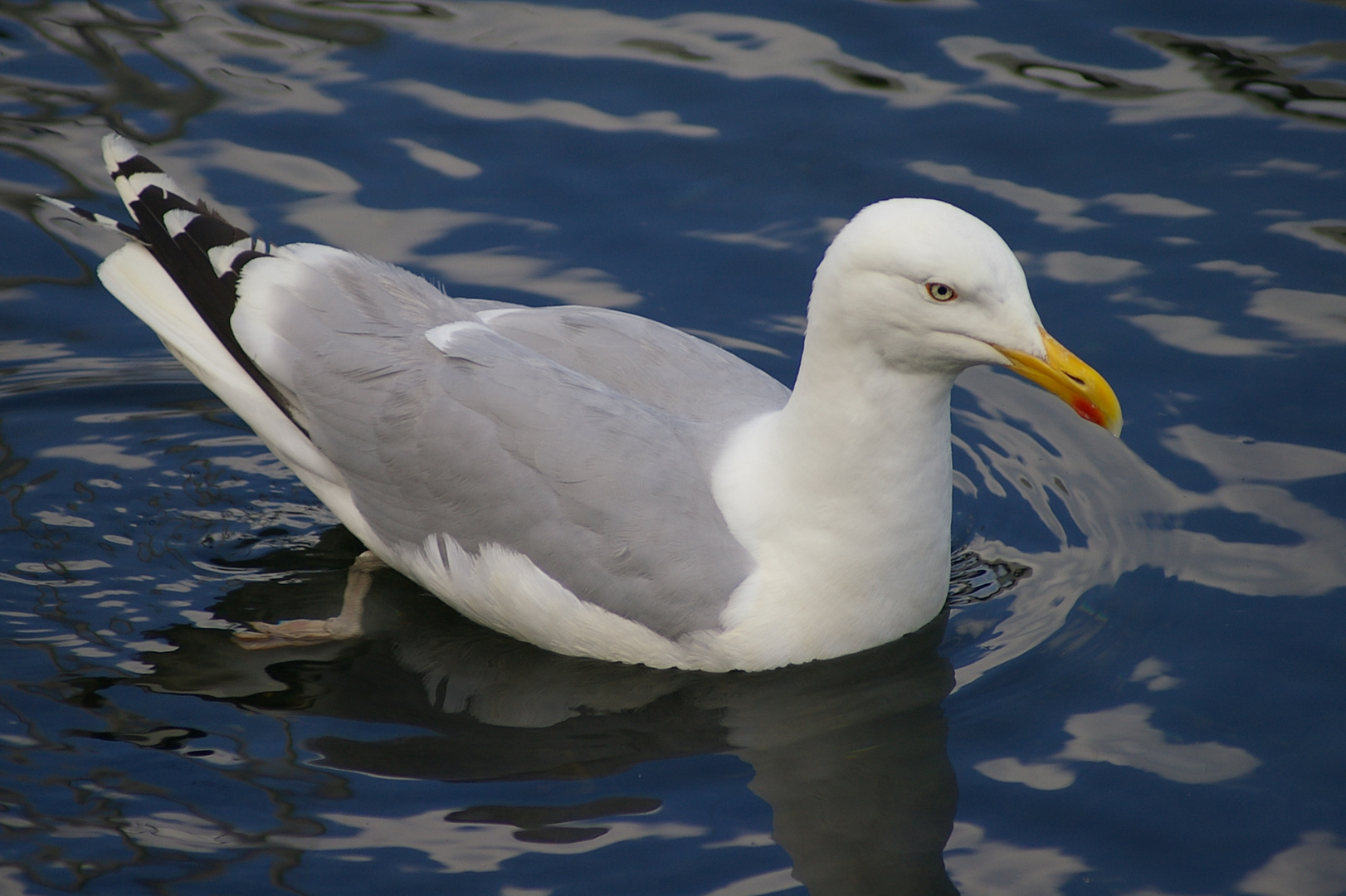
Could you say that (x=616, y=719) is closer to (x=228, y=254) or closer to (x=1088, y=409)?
(x=1088, y=409)

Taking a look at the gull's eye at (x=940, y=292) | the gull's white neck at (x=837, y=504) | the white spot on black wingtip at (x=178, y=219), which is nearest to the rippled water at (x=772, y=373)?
the gull's white neck at (x=837, y=504)

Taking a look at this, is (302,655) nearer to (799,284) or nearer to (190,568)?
(190,568)

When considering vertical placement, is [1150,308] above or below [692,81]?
below

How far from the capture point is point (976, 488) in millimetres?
6195

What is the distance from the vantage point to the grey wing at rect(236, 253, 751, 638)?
502cm

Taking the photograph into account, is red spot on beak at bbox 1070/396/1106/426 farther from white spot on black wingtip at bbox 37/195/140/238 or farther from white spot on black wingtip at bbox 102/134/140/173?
white spot on black wingtip at bbox 102/134/140/173

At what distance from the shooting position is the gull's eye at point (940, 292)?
4.54m

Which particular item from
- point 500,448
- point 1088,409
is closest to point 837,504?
point 1088,409

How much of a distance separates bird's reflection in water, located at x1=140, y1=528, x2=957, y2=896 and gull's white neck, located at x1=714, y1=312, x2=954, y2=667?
0.22 meters

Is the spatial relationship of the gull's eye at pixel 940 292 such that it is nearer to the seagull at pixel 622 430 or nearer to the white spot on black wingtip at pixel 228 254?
the seagull at pixel 622 430

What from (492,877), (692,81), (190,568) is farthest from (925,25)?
(492,877)

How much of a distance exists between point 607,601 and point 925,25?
497cm

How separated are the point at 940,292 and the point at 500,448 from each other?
5.08 ft

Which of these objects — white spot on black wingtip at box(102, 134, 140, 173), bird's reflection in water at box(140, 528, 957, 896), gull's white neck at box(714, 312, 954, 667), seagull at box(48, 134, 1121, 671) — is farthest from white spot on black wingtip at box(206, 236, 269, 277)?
gull's white neck at box(714, 312, 954, 667)
